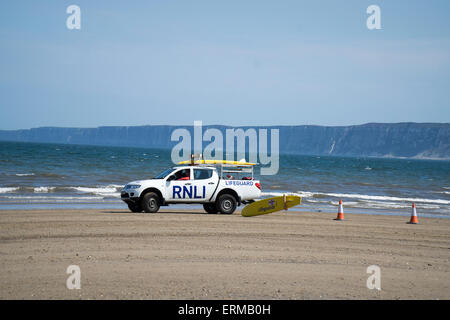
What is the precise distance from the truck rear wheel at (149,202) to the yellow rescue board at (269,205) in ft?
9.99

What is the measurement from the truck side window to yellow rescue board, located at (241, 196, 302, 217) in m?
1.77

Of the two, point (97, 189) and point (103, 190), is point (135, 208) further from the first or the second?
point (97, 189)

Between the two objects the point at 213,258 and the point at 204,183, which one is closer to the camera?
the point at 213,258

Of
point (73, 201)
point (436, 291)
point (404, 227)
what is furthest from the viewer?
point (73, 201)

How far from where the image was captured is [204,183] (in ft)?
67.4

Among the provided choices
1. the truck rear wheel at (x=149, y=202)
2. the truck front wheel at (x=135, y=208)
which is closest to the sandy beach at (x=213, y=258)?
the truck rear wheel at (x=149, y=202)

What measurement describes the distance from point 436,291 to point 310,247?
4234mm

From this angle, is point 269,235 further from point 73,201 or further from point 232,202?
point 73,201

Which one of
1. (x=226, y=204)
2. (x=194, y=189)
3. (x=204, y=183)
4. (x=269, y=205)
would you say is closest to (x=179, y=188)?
(x=194, y=189)

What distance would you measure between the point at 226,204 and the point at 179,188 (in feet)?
6.05

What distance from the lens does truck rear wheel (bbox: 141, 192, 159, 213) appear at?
65.3 feet

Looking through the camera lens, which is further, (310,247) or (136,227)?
(136,227)
